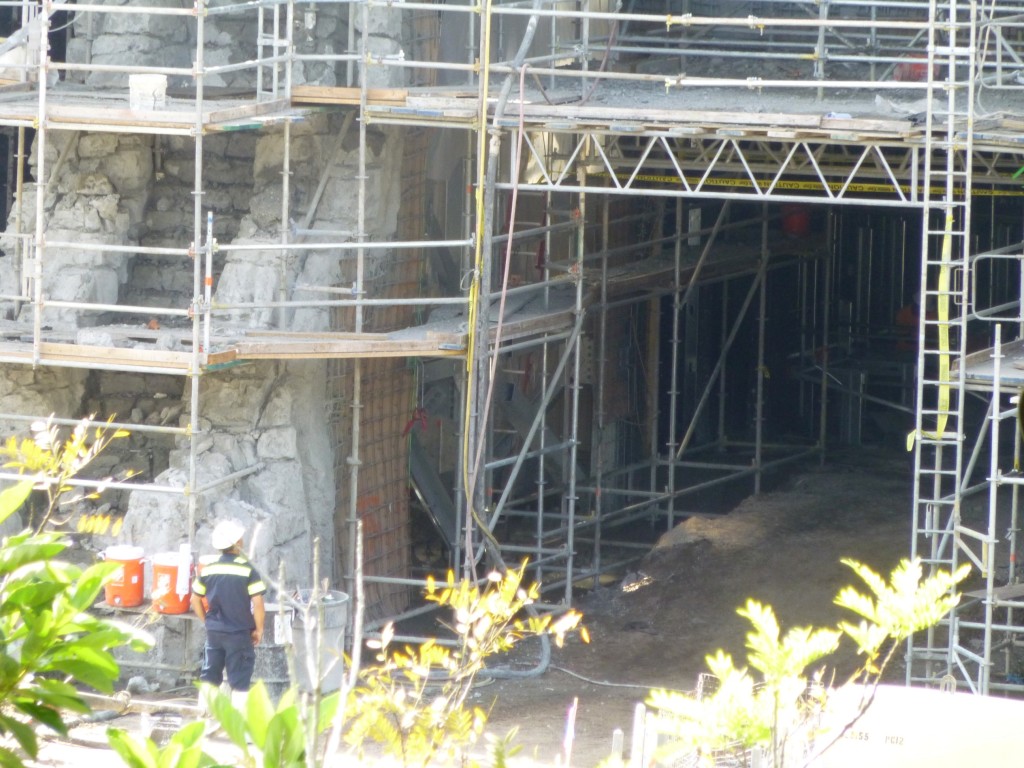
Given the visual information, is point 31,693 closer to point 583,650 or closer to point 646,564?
point 583,650

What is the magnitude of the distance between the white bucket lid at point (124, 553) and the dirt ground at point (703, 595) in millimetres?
2778

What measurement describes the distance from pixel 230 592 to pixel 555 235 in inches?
264

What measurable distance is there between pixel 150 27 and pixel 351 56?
2.16 m

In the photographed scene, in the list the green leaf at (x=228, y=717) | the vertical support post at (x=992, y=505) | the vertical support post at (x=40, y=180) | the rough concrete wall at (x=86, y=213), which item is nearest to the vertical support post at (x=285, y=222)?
the rough concrete wall at (x=86, y=213)

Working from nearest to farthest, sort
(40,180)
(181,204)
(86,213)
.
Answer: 1. (40,180)
2. (86,213)
3. (181,204)

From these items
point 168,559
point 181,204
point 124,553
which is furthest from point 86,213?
point 168,559

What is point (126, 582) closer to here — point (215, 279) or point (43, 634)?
point (215, 279)

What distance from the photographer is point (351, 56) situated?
1359cm

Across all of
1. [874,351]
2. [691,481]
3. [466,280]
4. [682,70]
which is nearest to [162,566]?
[466,280]

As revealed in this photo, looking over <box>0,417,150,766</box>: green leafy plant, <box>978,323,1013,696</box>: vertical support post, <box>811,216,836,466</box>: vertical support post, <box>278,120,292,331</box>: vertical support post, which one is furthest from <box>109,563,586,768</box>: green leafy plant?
<box>811,216,836,466</box>: vertical support post

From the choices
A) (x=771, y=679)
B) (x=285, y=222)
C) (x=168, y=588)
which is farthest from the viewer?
(x=285, y=222)

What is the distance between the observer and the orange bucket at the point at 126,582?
1276cm

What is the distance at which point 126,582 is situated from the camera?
12.8 meters

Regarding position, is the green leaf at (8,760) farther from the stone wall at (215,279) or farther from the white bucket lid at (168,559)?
the stone wall at (215,279)
